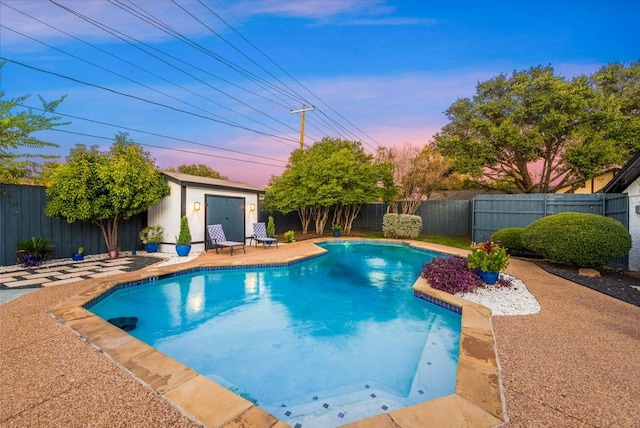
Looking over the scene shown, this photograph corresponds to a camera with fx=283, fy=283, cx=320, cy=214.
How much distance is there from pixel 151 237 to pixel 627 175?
43.1ft

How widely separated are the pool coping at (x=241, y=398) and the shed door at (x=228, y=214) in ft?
21.6

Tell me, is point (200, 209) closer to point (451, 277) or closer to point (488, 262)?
point (451, 277)

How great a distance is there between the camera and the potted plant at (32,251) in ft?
21.8

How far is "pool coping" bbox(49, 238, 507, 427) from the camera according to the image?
1913mm

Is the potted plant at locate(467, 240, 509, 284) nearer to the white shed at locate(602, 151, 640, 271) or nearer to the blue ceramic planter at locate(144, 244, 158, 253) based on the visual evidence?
the white shed at locate(602, 151, 640, 271)

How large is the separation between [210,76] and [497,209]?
1305cm

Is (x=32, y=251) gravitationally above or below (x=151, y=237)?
below

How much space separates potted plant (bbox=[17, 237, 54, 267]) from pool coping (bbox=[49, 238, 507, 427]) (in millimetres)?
4499

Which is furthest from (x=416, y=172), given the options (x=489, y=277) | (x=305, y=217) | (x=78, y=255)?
(x=78, y=255)

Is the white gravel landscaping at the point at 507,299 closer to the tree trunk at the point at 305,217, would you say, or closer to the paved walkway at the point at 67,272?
the paved walkway at the point at 67,272

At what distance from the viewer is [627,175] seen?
22.4ft

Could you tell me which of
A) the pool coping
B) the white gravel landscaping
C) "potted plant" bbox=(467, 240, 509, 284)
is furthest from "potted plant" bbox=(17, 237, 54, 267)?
"potted plant" bbox=(467, 240, 509, 284)

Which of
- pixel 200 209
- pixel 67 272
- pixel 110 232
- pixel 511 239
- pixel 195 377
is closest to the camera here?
pixel 195 377

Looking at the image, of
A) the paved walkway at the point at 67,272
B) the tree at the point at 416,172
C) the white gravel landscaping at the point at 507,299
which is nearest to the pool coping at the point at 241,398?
the white gravel landscaping at the point at 507,299
